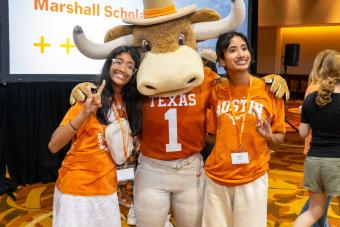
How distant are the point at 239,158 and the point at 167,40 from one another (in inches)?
24.1

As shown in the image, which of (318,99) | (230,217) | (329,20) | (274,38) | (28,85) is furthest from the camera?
(274,38)

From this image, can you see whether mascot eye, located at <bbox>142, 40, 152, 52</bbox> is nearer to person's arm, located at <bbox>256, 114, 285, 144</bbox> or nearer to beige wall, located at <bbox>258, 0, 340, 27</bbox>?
person's arm, located at <bbox>256, 114, 285, 144</bbox>

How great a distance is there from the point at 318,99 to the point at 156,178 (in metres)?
1.13

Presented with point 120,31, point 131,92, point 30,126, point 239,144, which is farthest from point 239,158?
point 30,126

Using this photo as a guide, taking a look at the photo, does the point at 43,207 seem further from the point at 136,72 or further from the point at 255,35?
the point at 255,35

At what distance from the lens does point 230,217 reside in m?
1.86

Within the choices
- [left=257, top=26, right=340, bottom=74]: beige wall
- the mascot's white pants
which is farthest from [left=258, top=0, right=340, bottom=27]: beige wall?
the mascot's white pants

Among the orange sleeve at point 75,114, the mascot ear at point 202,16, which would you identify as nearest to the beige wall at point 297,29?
the mascot ear at point 202,16

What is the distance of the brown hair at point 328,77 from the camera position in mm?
2387

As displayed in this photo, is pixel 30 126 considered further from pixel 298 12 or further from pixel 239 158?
pixel 298 12

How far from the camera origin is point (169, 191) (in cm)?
191

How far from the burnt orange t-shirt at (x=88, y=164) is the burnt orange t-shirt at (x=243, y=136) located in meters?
0.47

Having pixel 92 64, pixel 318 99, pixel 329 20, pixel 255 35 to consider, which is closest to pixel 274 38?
pixel 329 20

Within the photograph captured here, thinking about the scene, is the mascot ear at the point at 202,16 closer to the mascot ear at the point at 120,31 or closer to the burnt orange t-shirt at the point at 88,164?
the mascot ear at the point at 120,31
